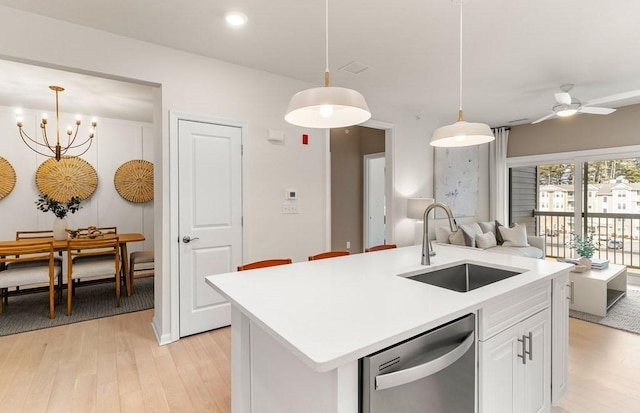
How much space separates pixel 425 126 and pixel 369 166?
1.27m

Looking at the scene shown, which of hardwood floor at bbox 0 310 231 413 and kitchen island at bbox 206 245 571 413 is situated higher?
kitchen island at bbox 206 245 571 413

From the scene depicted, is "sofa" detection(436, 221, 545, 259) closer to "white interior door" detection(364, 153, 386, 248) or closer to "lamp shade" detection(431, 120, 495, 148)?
"white interior door" detection(364, 153, 386, 248)

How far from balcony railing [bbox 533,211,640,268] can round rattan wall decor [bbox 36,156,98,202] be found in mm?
7680

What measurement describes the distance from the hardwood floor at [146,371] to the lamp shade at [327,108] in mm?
1821

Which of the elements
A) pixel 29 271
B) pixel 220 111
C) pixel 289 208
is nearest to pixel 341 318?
pixel 289 208

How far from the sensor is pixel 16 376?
227 centimetres

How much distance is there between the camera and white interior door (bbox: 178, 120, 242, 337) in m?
2.91

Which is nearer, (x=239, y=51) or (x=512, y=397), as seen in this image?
(x=512, y=397)

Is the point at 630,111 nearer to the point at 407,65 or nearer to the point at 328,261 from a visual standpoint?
the point at 407,65

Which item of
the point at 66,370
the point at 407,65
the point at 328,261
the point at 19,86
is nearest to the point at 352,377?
the point at 328,261

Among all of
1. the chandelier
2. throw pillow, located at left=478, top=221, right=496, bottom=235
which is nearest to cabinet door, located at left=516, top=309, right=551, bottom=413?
throw pillow, located at left=478, top=221, right=496, bottom=235

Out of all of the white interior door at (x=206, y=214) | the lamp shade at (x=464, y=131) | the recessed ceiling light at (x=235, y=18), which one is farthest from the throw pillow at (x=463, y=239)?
the recessed ceiling light at (x=235, y=18)

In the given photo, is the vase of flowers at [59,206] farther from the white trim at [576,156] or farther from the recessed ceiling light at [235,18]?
the white trim at [576,156]

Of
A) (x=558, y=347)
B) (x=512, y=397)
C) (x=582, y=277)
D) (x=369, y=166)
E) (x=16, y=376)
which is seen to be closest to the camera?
(x=512, y=397)
